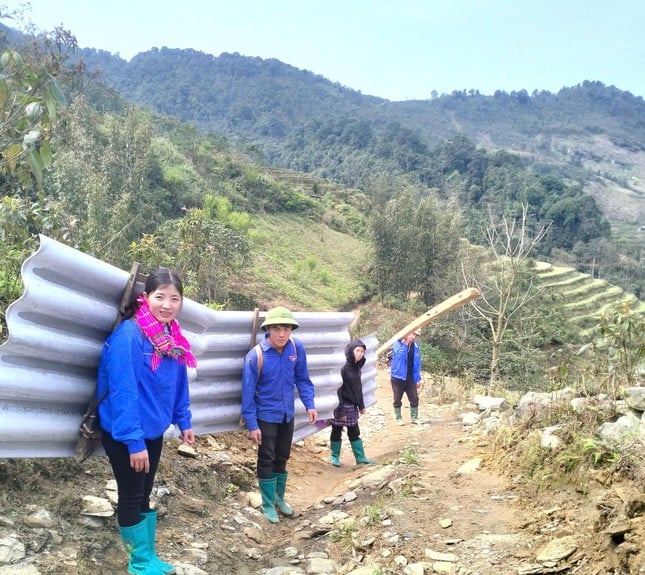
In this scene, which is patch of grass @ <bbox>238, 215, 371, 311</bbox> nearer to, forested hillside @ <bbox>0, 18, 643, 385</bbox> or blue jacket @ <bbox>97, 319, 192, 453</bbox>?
forested hillside @ <bbox>0, 18, 643, 385</bbox>

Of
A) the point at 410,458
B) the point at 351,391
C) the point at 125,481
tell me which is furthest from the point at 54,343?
the point at 351,391

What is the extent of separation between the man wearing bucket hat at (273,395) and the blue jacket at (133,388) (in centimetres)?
105

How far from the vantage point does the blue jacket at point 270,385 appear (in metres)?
4.00

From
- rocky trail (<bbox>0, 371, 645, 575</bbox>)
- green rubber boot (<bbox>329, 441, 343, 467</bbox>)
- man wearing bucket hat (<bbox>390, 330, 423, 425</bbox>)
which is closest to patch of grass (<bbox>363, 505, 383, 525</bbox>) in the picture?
rocky trail (<bbox>0, 371, 645, 575</bbox>)

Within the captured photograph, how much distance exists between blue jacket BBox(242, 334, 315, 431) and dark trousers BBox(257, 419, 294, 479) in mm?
68

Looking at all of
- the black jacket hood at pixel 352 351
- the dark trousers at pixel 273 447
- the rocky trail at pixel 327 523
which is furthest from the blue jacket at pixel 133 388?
the black jacket hood at pixel 352 351

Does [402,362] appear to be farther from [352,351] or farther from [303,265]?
[303,265]

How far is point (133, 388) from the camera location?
106 inches

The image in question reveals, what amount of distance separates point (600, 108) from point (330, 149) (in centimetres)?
13613

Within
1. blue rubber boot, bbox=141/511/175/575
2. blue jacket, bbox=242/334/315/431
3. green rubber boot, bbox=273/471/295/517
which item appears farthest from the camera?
green rubber boot, bbox=273/471/295/517

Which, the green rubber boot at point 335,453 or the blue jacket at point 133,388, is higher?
the blue jacket at point 133,388

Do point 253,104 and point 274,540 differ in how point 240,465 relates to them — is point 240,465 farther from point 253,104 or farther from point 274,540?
point 253,104

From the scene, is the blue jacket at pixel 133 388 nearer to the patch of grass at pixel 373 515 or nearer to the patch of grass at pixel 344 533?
the patch of grass at pixel 344 533

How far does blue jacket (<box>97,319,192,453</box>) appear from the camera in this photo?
2.67 m
